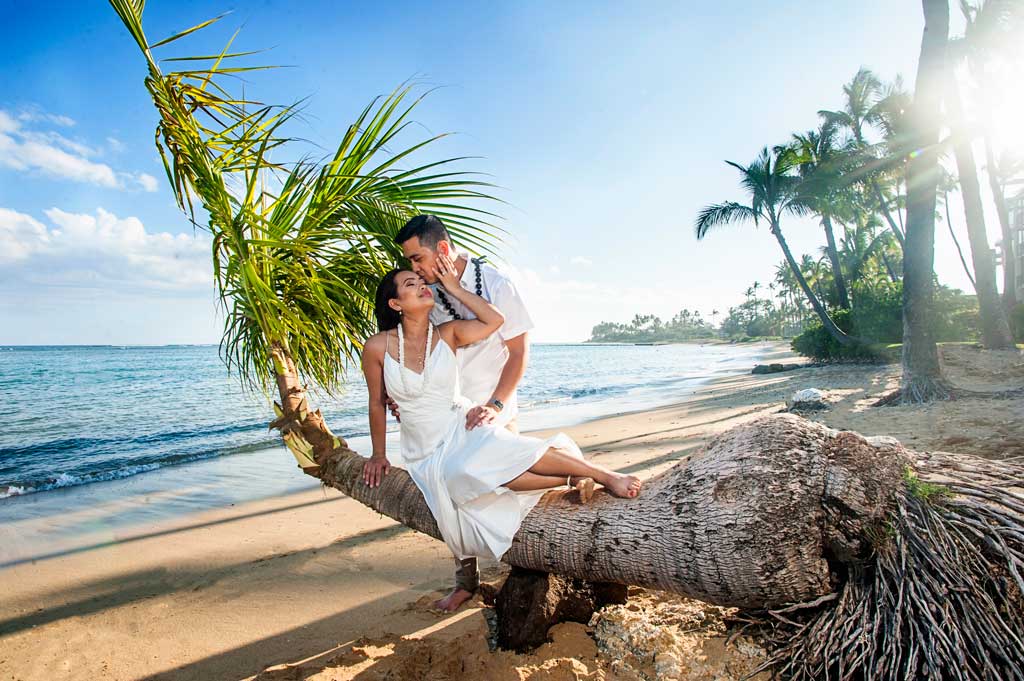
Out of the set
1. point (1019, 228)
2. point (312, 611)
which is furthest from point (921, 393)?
point (1019, 228)

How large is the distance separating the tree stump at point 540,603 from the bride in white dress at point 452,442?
0.94 feet

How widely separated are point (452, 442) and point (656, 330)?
162m

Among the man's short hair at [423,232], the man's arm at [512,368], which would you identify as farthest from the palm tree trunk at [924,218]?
the man's short hair at [423,232]

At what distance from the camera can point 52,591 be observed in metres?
4.90

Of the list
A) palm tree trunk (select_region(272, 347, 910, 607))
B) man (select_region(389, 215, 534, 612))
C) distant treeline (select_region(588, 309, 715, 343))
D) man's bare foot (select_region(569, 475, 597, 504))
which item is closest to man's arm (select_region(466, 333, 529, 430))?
man (select_region(389, 215, 534, 612))

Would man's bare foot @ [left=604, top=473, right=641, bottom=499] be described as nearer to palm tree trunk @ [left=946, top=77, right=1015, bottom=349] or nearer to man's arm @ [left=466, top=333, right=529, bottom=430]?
man's arm @ [left=466, top=333, right=529, bottom=430]

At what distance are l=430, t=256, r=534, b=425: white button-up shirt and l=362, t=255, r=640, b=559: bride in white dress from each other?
0.12 meters

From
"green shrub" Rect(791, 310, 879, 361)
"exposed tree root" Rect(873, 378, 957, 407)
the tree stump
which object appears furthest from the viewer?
"green shrub" Rect(791, 310, 879, 361)

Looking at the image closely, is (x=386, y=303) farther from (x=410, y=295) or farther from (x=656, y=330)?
(x=656, y=330)

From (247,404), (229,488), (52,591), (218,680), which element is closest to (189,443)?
(229,488)

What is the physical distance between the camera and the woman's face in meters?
3.33

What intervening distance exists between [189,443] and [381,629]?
37.2 ft

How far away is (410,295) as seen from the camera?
11.0 feet

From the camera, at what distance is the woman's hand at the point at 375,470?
3.43m
